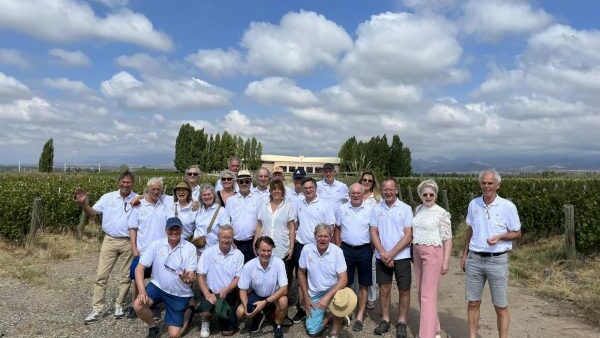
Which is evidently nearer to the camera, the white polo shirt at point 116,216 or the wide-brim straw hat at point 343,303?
the wide-brim straw hat at point 343,303

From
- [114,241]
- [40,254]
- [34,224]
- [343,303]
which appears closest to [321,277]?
[343,303]

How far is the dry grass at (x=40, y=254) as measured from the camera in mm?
7328

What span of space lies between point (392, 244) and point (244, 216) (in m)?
1.75

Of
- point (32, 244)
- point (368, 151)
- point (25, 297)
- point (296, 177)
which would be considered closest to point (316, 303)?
point (296, 177)

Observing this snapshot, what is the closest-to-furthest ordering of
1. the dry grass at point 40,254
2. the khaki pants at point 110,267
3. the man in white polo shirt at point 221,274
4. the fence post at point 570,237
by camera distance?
1. the man in white polo shirt at point 221,274
2. the khaki pants at point 110,267
3. the dry grass at point 40,254
4. the fence post at point 570,237

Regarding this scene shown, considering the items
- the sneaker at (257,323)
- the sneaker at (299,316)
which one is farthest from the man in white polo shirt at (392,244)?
the sneaker at (257,323)

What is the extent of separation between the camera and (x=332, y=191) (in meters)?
6.12

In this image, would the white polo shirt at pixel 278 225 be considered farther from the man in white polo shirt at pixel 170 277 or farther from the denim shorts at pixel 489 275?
the denim shorts at pixel 489 275

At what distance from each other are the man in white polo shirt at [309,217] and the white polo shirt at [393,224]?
2.02 ft

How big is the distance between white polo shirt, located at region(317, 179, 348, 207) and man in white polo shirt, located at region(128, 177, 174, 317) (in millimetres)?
1961

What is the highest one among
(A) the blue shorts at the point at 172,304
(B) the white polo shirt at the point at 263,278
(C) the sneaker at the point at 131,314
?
(B) the white polo shirt at the point at 263,278

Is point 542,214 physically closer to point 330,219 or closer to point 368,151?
point 330,219

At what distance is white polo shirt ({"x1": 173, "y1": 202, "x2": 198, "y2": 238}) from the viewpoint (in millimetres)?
5371

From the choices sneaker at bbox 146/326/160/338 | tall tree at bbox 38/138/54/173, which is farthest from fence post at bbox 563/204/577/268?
tall tree at bbox 38/138/54/173
